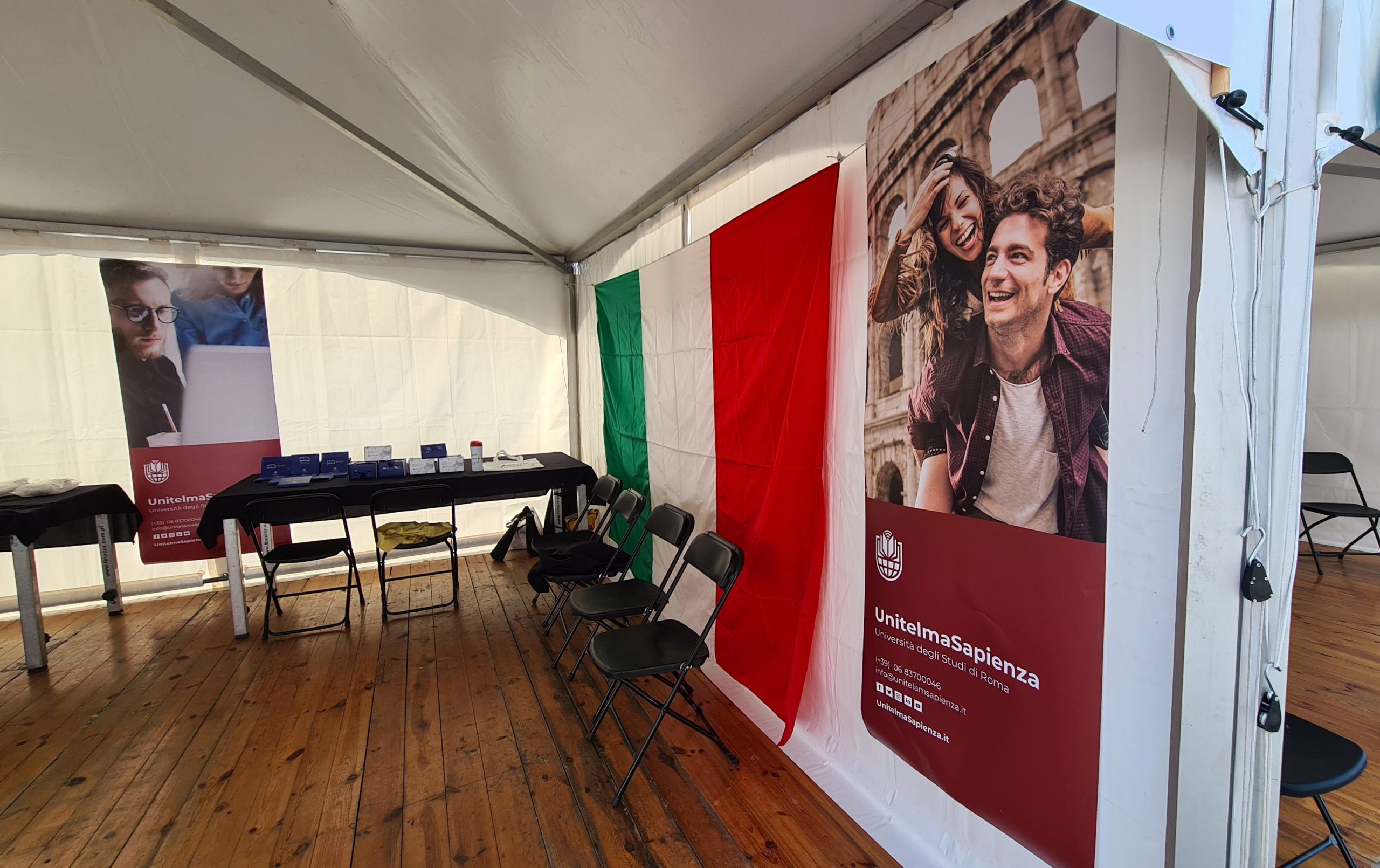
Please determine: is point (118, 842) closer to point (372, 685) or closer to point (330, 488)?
point (372, 685)

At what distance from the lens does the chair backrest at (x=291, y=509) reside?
3205mm

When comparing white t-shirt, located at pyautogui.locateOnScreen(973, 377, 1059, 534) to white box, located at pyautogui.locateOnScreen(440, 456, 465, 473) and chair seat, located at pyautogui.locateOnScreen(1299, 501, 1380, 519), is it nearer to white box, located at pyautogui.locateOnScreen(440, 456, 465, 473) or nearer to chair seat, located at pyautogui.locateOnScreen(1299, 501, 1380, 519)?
white box, located at pyautogui.locateOnScreen(440, 456, 465, 473)

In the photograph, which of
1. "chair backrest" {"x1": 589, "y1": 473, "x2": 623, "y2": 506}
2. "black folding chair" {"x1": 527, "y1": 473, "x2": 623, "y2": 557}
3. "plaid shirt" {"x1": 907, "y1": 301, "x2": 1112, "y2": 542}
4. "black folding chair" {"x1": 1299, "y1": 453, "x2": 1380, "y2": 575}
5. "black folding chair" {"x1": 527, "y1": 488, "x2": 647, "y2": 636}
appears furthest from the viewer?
"black folding chair" {"x1": 1299, "y1": 453, "x2": 1380, "y2": 575}

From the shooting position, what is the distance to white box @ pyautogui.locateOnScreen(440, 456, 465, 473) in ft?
13.0

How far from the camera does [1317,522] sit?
13.2ft

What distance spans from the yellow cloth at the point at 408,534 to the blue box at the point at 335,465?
19.1 inches

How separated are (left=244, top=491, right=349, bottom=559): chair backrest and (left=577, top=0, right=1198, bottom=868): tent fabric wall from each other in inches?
94.4

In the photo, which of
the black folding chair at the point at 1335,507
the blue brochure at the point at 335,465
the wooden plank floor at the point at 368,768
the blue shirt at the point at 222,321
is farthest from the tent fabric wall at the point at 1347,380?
the blue shirt at the point at 222,321

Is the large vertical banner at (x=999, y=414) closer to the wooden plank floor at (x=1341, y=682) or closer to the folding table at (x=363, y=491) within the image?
the wooden plank floor at (x=1341, y=682)

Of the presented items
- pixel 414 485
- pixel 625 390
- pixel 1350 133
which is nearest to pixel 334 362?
pixel 414 485

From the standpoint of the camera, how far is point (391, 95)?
2.35m

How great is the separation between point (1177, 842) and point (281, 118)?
3756mm

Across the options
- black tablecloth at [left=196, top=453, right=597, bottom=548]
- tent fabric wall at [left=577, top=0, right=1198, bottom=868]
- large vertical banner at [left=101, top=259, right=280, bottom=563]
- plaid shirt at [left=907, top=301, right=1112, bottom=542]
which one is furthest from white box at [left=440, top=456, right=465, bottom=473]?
plaid shirt at [left=907, top=301, right=1112, bottom=542]

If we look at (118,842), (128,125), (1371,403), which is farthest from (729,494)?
(1371,403)
